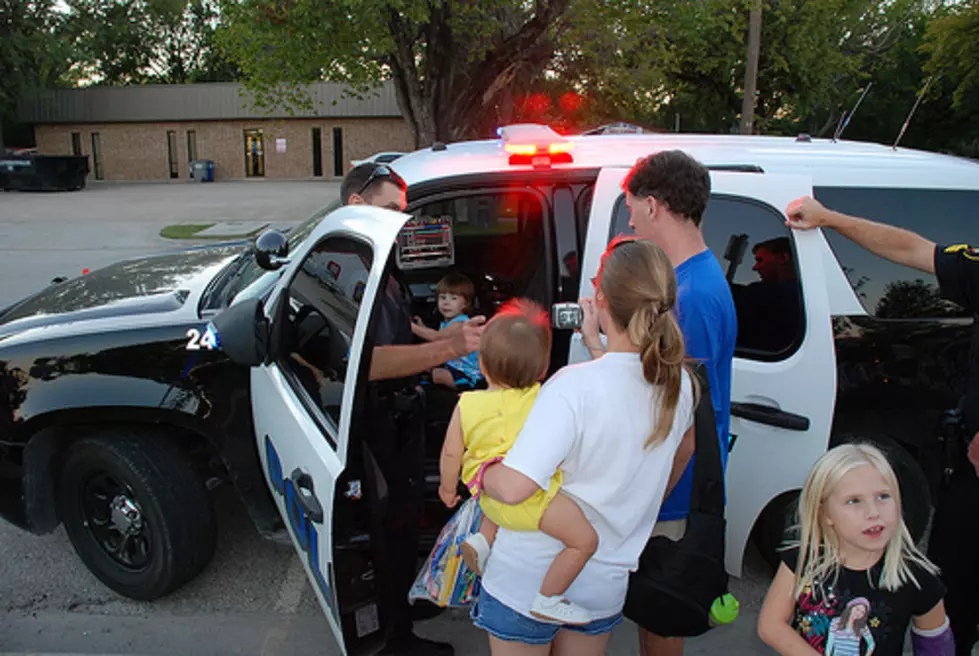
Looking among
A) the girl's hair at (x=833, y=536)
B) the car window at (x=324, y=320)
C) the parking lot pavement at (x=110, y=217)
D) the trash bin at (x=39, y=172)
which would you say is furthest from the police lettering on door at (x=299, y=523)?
the trash bin at (x=39, y=172)

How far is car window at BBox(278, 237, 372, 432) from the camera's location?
2.29 metres

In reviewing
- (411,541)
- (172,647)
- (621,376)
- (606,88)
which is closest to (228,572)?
(172,647)

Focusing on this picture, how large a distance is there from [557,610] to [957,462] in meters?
1.44

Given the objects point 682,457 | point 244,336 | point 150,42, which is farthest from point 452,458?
point 150,42

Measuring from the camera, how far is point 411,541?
7.91 ft

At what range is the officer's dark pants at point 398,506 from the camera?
2.24 metres

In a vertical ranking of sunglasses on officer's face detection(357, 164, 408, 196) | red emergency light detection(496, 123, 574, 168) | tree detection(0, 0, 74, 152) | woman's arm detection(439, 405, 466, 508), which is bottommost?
woman's arm detection(439, 405, 466, 508)

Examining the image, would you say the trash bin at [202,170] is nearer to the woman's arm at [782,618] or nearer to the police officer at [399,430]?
the police officer at [399,430]

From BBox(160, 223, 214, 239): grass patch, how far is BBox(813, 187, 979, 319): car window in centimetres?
1481

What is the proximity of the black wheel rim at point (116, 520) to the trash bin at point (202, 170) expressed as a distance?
114ft

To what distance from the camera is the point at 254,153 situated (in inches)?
1449

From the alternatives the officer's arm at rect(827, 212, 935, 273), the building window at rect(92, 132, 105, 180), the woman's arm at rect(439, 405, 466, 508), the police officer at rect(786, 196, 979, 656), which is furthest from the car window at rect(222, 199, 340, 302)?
the building window at rect(92, 132, 105, 180)

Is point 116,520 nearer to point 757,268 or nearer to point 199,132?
point 757,268

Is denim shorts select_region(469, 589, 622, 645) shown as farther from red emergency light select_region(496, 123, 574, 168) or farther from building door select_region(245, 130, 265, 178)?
building door select_region(245, 130, 265, 178)
